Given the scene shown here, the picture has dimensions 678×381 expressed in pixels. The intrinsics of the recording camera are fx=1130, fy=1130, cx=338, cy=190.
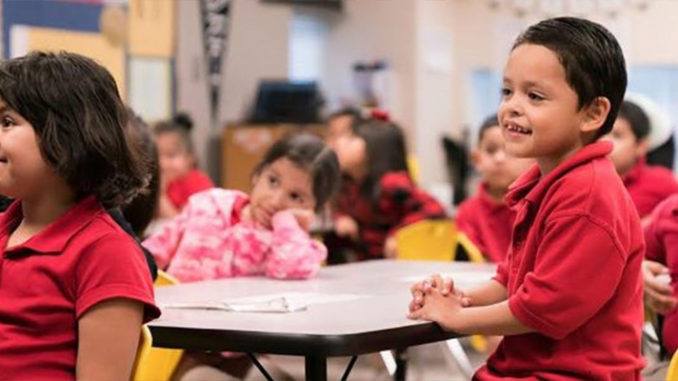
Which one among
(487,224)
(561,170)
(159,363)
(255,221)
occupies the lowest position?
(487,224)

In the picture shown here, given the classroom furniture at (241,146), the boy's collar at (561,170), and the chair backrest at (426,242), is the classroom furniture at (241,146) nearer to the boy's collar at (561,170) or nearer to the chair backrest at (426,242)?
the chair backrest at (426,242)

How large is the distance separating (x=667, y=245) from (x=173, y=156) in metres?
3.13

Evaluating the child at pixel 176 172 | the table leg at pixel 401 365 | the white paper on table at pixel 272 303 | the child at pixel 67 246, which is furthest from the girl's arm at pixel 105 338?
the child at pixel 176 172

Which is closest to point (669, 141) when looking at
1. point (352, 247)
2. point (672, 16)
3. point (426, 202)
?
point (426, 202)

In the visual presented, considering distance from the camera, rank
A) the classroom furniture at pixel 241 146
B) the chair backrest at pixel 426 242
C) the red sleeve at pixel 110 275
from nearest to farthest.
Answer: the red sleeve at pixel 110 275
the chair backrest at pixel 426 242
the classroom furniture at pixel 241 146

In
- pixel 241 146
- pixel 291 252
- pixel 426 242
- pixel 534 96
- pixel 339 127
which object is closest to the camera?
pixel 534 96

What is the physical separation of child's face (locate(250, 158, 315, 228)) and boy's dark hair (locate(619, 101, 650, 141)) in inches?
48.0

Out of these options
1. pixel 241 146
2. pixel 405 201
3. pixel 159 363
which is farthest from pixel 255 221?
pixel 241 146

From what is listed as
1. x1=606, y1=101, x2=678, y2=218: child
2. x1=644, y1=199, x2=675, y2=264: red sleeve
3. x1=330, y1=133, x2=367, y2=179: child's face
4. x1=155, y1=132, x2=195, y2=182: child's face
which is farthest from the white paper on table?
x1=155, y1=132, x2=195, y2=182: child's face

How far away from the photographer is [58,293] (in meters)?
1.66

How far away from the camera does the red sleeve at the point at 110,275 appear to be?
1.62m

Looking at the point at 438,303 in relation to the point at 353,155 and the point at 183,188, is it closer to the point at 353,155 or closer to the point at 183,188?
the point at 353,155

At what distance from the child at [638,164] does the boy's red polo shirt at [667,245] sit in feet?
2.88

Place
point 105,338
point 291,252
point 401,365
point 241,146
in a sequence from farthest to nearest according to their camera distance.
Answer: point 241,146 < point 401,365 < point 291,252 < point 105,338
